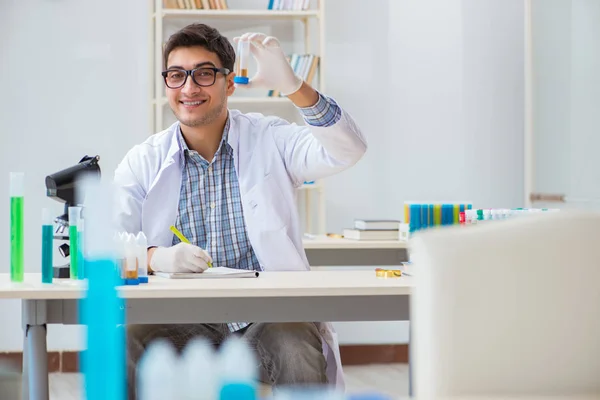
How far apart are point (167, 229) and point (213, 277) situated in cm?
42

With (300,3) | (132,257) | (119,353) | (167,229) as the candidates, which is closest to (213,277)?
(132,257)

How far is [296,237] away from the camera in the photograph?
101 inches

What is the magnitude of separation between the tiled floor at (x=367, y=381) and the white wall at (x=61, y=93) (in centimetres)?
34

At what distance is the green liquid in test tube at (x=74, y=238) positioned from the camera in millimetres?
1970

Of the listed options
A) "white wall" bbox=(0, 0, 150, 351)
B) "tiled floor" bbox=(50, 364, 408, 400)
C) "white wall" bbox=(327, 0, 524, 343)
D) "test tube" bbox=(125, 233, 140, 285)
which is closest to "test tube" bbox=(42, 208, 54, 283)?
"test tube" bbox=(125, 233, 140, 285)

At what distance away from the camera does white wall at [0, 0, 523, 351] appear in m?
4.34

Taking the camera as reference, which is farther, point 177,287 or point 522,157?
point 522,157

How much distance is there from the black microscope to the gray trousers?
0.30 meters

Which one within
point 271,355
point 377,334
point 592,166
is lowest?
point 377,334

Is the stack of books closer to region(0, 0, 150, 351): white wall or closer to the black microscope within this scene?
region(0, 0, 150, 351): white wall

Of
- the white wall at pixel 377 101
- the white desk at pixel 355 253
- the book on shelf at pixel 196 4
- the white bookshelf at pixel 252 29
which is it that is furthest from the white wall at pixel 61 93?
the white desk at pixel 355 253

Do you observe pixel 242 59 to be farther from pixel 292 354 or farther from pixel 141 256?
pixel 292 354

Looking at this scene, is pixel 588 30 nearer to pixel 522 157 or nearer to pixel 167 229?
pixel 522 157

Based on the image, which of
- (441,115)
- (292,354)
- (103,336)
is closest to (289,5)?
(441,115)
